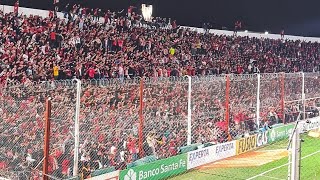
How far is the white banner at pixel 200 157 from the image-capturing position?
1548cm

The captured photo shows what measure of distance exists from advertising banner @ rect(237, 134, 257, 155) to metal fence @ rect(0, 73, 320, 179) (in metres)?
0.40

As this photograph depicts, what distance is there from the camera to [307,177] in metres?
15.1

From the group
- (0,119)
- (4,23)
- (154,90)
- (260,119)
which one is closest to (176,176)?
(154,90)

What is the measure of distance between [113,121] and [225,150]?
529 cm

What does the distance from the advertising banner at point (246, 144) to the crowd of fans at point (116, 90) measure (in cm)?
53

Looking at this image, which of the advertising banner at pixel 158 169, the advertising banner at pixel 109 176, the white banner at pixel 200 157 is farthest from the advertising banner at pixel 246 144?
the advertising banner at pixel 109 176

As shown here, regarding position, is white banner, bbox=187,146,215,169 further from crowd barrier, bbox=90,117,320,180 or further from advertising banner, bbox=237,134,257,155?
advertising banner, bbox=237,134,257,155

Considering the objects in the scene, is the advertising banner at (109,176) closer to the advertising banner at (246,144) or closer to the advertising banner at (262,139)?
the advertising banner at (246,144)

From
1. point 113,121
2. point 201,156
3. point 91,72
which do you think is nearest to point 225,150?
point 201,156

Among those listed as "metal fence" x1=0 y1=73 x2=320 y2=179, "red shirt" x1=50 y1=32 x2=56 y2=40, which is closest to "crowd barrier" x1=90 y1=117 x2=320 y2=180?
"metal fence" x1=0 y1=73 x2=320 y2=179

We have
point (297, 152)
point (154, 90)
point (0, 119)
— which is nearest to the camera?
point (297, 152)

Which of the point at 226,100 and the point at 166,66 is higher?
the point at 166,66

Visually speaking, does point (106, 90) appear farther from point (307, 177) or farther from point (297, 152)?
point (297, 152)

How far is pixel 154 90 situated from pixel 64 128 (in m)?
4.72
